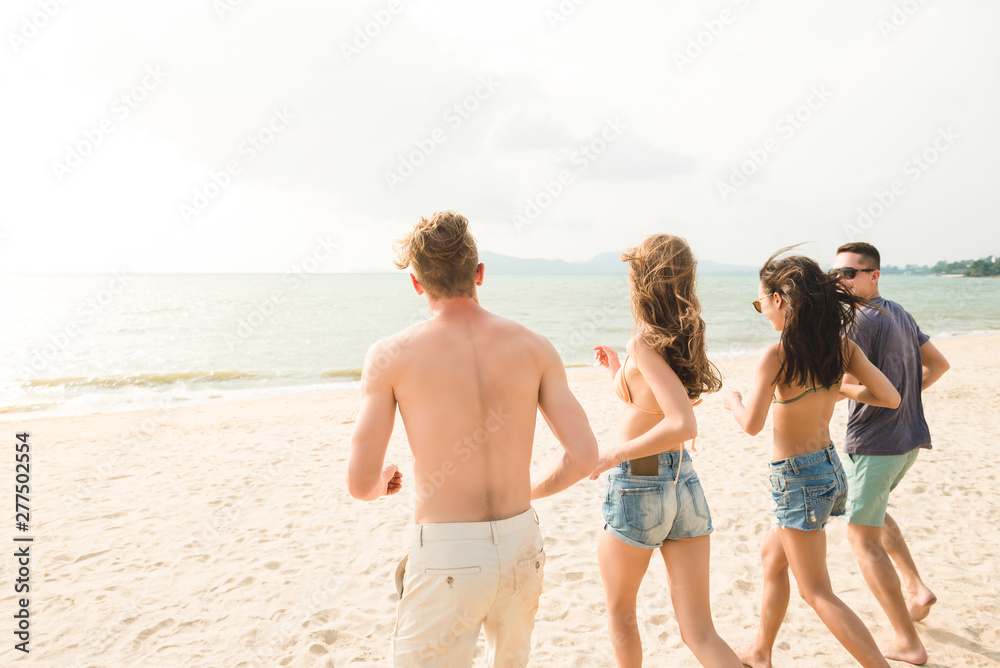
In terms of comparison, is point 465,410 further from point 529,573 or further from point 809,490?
point 809,490

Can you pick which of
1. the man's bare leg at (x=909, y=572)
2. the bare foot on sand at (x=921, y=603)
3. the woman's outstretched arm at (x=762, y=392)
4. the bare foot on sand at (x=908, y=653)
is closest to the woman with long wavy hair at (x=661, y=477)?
the woman's outstretched arm at (x=762, y=392)

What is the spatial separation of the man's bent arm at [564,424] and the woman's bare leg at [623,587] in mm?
676

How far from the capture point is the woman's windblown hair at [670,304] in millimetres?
2264

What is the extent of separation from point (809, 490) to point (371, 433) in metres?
2.01

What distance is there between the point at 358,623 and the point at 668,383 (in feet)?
9.63

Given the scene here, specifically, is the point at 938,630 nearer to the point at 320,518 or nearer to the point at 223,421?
the point at 320,518

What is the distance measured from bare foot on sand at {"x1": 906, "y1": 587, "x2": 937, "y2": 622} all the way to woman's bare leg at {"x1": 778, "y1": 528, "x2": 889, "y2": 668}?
1351mm

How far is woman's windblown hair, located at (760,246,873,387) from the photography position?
245cm

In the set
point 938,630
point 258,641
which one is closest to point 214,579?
point 258,641

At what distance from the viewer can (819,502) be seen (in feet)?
8.23

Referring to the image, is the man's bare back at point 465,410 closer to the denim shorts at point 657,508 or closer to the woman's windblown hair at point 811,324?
the denim shorts at point 657,508

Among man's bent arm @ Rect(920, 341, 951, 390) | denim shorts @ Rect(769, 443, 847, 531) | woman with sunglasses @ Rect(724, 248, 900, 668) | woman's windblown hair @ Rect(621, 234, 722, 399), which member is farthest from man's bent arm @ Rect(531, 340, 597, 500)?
man's bent arm @ Rect(920, 341, 951, 390)

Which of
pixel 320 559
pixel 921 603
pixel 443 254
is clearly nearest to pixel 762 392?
pixel 443 254

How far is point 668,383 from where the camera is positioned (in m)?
2.17
